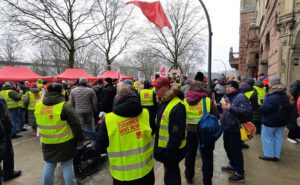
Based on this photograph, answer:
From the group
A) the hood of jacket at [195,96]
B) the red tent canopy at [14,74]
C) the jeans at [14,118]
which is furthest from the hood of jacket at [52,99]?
the red tent canopy at [14,74]

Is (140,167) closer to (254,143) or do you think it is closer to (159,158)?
(159,158)

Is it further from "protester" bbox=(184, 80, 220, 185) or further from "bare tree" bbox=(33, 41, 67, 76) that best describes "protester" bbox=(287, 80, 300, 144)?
"bare tree" bbox=(33, 41, 67, 76)

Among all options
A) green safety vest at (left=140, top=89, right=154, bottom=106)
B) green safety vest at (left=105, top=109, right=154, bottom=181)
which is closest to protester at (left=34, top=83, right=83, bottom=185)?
green safety vest at (left=105, top=109, right=154, bottom=181)

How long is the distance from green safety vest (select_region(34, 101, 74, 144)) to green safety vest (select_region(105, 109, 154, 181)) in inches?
49.1

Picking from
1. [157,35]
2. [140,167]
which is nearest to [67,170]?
[140,167]

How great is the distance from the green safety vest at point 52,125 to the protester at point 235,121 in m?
2.77

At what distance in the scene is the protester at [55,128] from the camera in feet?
10.4

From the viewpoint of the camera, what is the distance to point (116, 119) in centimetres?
225

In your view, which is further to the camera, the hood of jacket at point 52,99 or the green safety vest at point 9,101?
the green safety vest at point 9,101

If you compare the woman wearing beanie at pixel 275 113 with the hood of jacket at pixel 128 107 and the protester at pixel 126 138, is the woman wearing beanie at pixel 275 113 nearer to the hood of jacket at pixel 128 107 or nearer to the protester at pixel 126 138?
the protester at pixel 126 138

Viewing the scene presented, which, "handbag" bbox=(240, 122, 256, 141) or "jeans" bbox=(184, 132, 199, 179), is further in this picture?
"handbag" bbox=(240, 122, 256, 141)

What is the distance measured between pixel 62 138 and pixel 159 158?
158 centimetres

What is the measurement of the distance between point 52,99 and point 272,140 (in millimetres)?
4872

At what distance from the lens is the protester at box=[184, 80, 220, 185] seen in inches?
139
